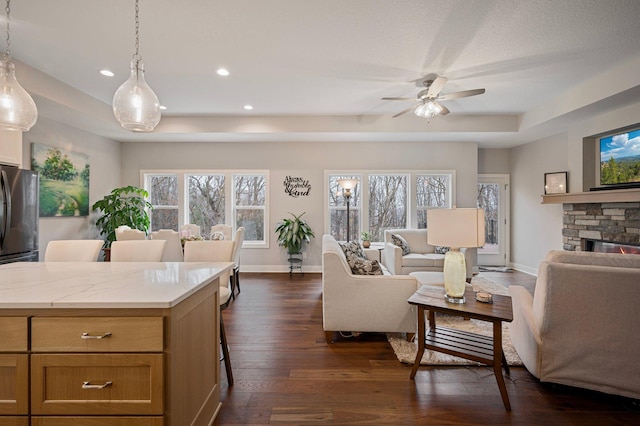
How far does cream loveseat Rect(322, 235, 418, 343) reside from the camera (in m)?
2.67

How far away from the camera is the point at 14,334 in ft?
3.82

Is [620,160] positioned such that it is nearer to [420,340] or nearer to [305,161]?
[420,340]

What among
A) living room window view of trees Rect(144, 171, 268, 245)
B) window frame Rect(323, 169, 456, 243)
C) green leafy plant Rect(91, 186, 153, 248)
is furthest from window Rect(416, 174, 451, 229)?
green leafy plant Rect(91, 186, 153, 248)

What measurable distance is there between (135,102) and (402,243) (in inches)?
164

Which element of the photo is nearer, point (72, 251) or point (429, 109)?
point (72, 251)

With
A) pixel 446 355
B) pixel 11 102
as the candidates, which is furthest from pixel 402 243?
pixel 11 102

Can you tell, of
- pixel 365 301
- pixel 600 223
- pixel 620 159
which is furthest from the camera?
pixel 600 223

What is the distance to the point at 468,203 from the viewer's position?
229 inches

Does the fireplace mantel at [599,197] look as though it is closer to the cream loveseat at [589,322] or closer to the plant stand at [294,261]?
the cream loveseat at [589,322]

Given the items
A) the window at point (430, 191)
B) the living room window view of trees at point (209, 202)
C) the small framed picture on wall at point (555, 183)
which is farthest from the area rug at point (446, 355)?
the living room window view of trees at point (209, 202)

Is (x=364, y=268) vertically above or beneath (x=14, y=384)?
above

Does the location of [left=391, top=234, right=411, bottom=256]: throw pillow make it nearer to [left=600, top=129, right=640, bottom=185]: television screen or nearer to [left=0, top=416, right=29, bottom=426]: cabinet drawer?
[left=600, top=129, right=640, bottom=185]: television screen

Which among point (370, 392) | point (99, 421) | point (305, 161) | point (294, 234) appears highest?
point (305, 161)

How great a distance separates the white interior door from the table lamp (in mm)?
4705
